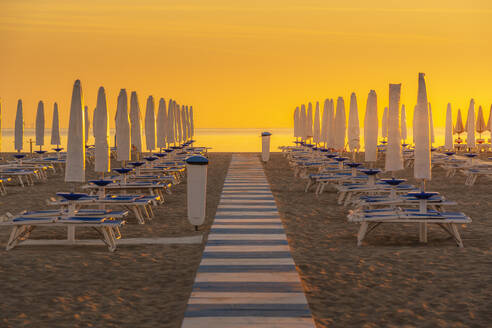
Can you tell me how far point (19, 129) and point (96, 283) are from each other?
52.5 feet

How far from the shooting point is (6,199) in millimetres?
14070

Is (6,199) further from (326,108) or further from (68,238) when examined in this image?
(326,108)

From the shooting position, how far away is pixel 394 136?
1145cm

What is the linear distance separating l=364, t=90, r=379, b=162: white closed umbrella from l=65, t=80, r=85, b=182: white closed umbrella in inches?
259

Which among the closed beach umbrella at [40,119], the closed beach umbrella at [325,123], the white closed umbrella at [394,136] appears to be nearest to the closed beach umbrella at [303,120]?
the closed beach umbrella at [325,123]

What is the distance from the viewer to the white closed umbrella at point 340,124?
61.6 ft

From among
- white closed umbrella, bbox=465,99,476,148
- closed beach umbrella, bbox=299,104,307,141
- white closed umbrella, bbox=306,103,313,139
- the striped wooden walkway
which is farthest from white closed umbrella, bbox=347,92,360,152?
closed beach umbrella, bbox=299,104,307,141

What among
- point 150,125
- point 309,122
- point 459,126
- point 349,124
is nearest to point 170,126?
point 150,125

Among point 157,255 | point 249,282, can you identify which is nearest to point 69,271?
point 157,255

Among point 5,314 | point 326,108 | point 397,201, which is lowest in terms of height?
point 5,314

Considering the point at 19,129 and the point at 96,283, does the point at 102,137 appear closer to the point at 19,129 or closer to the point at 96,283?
the point at 96,283

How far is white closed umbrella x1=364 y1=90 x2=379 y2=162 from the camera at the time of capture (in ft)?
45.1

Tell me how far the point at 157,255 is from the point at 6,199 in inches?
290

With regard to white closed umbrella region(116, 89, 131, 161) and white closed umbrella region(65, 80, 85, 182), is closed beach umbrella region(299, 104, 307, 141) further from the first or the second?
white closed umbrella region(65, 80, 85, 182)
